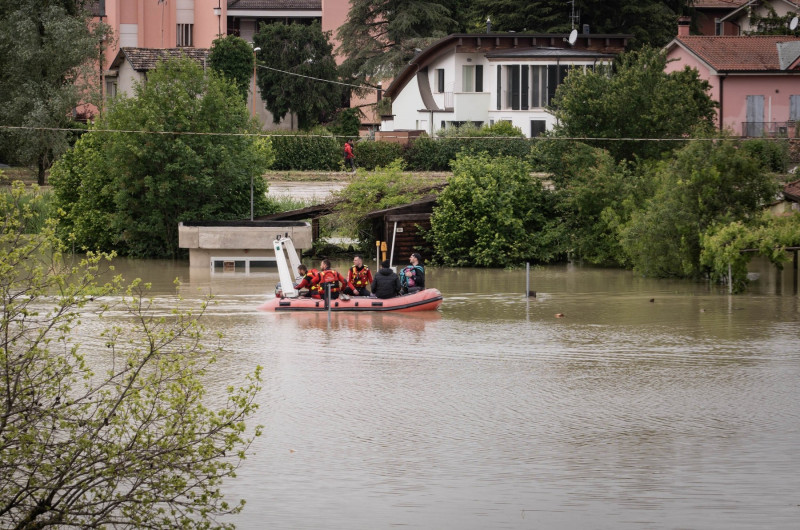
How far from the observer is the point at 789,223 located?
32500mm

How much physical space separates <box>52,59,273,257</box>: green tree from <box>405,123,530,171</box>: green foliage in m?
14.6

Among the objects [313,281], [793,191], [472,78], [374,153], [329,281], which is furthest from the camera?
[472,78]

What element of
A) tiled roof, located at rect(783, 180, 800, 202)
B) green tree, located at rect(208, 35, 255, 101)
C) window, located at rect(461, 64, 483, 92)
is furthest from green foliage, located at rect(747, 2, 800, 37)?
tiled roof, located at rect(783, 180, 800, 202)

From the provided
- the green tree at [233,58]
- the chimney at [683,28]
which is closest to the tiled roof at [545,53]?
the chimney at [683,28]

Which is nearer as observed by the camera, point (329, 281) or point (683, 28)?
point (329, 281)

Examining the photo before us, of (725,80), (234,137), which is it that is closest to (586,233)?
(234,137)

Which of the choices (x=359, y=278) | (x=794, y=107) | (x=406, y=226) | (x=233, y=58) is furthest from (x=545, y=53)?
(x=359, y=278)

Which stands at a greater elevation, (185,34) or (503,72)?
(185,34)

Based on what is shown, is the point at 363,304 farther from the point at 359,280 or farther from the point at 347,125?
the point at 347,125

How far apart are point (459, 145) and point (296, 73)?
58.4 feet

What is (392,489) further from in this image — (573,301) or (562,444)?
(573,301)

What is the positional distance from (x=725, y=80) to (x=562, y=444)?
4520cm

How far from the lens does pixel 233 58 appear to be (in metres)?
65.8

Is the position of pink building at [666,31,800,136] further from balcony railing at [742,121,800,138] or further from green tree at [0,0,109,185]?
green tree at [0,0,109,185]
